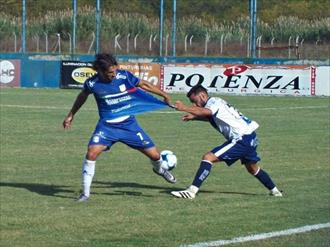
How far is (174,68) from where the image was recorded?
136 feet

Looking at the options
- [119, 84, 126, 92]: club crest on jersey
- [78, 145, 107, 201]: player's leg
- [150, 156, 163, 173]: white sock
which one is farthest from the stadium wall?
[78, 145, 107, 201]: player's leg

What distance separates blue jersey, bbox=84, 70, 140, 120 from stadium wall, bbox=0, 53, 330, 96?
84.8 ft

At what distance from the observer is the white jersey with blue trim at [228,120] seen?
13.0m

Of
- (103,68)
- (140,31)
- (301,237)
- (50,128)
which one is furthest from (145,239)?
(140,31)

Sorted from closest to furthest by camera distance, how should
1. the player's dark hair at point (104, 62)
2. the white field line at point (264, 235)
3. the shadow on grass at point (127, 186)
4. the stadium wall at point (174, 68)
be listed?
the white field line at point (264, 235) < the player's dark hair at point (104, 62) < the shadow on grass at point (127, 186) < the stadium wall at point (174, 68)

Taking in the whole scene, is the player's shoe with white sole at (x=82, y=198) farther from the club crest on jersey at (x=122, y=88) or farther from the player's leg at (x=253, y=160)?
the player's leg at (x=253, y=160)

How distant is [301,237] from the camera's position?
10.2 meters

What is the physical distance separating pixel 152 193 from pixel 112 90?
1.62m

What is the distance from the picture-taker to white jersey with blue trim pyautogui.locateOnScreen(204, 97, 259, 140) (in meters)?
13.0

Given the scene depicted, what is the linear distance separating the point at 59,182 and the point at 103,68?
2.71 meters

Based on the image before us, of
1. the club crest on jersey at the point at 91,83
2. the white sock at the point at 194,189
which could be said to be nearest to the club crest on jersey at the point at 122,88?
the club crest on jersey at the point at 91,83

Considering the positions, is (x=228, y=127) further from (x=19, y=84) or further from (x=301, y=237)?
(x=19, y=84)

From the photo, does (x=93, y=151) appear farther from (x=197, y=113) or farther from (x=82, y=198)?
(x=197, y=113)

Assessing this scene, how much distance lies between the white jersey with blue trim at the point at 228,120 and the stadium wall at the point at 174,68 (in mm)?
25556
